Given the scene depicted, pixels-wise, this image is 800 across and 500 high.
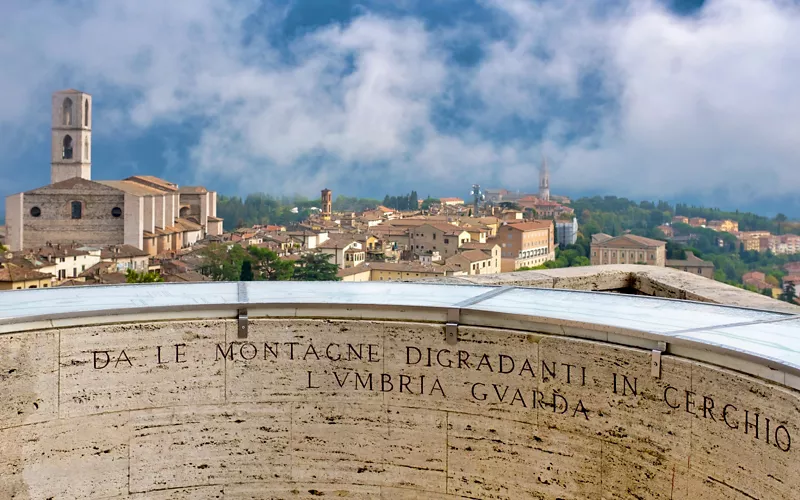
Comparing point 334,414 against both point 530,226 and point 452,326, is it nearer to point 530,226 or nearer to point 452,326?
point 452,326

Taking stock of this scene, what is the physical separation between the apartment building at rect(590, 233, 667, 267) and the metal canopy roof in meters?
44.6

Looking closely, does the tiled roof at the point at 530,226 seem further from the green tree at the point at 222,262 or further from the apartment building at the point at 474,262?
the green tree at the point at 222,262

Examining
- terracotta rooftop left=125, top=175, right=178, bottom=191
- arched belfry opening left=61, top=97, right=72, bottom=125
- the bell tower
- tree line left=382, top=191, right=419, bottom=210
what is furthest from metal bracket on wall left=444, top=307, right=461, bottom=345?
tree line left=382, top=191, right=419, bottom=210

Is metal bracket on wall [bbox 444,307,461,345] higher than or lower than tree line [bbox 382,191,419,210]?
lower

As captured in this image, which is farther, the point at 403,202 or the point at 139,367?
the point at 403,202

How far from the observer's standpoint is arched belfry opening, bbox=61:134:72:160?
62469 mm

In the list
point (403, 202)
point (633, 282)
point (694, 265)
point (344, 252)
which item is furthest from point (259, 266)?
point (403, 202)

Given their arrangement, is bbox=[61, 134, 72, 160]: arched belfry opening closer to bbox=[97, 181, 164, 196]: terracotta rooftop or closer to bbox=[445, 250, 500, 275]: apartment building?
bbox=[97, 181, 164, 196]: terracotta rooftop

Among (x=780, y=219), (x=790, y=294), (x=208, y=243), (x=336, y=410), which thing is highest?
(x=780, y=219)

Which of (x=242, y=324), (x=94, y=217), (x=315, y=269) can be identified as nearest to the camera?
(x=242, y=324)

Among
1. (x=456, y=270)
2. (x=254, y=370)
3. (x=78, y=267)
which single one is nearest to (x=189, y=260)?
(x=78, y=267)

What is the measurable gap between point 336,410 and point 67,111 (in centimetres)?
6415

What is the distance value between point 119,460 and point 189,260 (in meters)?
43.9

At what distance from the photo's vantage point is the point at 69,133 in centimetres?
6222
